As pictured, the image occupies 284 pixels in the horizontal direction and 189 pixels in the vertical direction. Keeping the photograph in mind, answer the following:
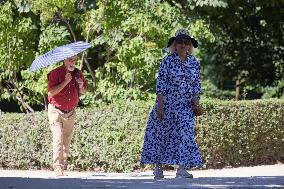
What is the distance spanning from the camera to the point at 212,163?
12.3 metres

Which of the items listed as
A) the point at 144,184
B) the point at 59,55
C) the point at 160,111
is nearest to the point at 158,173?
the point at 160,111

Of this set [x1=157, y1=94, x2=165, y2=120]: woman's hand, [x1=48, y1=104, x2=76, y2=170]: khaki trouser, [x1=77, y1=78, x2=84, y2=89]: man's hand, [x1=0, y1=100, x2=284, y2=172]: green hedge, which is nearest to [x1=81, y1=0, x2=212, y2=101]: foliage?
[x1=0, y1=100, x2=284, y2=172]: green hedge

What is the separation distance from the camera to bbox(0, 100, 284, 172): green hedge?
40.0 feet

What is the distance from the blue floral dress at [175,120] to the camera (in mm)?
9430

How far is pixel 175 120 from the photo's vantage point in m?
9.48

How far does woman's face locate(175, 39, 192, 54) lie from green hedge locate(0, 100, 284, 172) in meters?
2.88

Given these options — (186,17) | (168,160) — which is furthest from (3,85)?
(168,160)

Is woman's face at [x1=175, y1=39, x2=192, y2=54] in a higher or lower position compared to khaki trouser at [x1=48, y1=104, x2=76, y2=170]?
higher

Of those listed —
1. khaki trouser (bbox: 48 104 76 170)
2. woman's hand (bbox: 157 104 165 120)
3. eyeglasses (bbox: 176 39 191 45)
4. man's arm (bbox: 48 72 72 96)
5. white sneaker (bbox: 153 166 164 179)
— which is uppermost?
eyeglasses (bbox: 176 39 191 45)

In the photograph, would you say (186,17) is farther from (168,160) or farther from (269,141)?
(168,160)

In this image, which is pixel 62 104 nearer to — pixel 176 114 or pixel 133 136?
pixel 133 136

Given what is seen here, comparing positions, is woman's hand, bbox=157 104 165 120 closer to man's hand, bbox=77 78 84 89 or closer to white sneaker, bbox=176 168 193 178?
white sneaker, bbox=176 168 193 178

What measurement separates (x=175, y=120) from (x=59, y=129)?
6.30 ft

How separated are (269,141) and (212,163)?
124 cm
